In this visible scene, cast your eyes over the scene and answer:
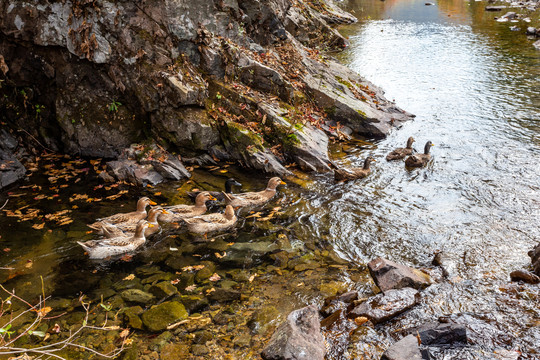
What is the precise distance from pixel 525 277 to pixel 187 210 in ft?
26.4

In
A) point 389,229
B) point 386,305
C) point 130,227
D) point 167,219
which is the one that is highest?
point 130,227

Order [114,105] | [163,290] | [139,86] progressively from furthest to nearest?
[114,105] → [139,86] → [163,290]

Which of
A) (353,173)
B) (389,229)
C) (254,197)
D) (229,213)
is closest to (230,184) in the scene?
(254,197)

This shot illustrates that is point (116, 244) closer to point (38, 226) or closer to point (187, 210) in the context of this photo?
point (187, 210)

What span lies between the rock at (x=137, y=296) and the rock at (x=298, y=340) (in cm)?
271

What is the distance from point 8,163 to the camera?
40.4ft

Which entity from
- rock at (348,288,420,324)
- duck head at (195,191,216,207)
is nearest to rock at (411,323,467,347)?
rock at (348,288,420,324)

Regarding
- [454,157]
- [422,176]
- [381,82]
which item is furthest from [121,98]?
[381,82]

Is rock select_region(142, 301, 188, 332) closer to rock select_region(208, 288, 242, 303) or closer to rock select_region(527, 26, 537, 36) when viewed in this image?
rock select_region(208, 288, 242, 303)

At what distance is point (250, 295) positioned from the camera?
7605 mm

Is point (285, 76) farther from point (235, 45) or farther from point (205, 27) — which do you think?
point (205, 27)

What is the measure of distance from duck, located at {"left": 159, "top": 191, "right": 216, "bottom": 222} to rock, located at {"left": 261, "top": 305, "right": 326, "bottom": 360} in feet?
15.4

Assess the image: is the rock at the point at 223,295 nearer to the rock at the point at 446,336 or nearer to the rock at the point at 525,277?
the rock at the point at 446,336

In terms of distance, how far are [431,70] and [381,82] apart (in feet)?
14.7
